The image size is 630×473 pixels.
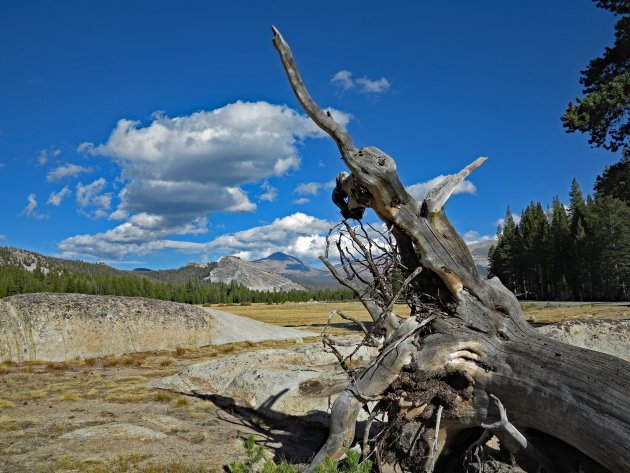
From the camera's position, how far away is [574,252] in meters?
78.6

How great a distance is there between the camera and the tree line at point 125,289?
105713 mm

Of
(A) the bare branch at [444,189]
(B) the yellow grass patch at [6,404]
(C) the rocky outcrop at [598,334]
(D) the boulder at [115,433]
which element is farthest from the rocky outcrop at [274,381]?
(C) the rocky outcrop at [598,334]

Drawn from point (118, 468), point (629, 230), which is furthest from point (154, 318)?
point (629, 230)

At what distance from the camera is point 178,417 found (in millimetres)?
11188

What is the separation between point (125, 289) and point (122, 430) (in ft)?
411

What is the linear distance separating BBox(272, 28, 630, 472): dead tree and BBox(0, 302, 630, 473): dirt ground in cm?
301

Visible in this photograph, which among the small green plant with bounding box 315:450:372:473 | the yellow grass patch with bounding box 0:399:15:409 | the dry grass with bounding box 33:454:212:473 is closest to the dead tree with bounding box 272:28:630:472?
the small green plant with bounding box 315:450:372:473

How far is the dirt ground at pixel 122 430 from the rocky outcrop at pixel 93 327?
16.0ft

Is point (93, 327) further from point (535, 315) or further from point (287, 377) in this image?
point (535, 315)

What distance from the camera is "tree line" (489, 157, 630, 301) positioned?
71438 mm

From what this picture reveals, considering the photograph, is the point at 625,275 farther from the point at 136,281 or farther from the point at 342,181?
the point at 136,281

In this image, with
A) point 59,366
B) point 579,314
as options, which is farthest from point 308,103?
point 579,314

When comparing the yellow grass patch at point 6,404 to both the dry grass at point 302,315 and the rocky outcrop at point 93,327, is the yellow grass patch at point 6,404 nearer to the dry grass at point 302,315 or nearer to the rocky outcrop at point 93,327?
the rocky outcrop at point 93,327

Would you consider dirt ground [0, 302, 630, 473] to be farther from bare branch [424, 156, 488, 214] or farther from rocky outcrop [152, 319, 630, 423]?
bare branch [424, 156, 488, 214]
